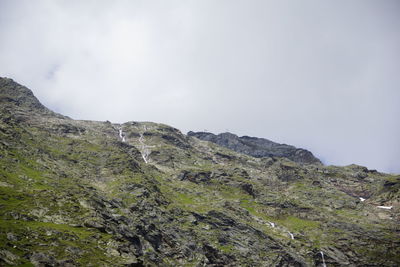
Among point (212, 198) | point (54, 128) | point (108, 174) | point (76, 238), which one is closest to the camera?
point (76, 238)

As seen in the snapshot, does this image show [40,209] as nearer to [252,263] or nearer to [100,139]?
[252,263]

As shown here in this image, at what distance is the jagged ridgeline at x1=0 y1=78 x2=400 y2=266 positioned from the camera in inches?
2584

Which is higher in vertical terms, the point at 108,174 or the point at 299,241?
the point at 108,174

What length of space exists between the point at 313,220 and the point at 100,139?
13864 cm

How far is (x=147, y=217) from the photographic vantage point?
10869 centimetres

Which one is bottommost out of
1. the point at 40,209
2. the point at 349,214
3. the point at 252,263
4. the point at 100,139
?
the point at 252,263

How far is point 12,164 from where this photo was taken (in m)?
106

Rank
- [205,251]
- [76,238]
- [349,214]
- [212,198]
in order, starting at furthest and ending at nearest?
[349,214] → [212,198] → [205,251] → [76,238]

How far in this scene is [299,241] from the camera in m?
132

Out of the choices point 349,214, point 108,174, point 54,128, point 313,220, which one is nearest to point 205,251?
point 108,174

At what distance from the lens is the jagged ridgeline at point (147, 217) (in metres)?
65.6

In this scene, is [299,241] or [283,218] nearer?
[299,241]

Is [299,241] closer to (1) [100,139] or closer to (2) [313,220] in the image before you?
(2) [313,220]

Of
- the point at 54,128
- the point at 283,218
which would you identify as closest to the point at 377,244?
the point at 283,218
